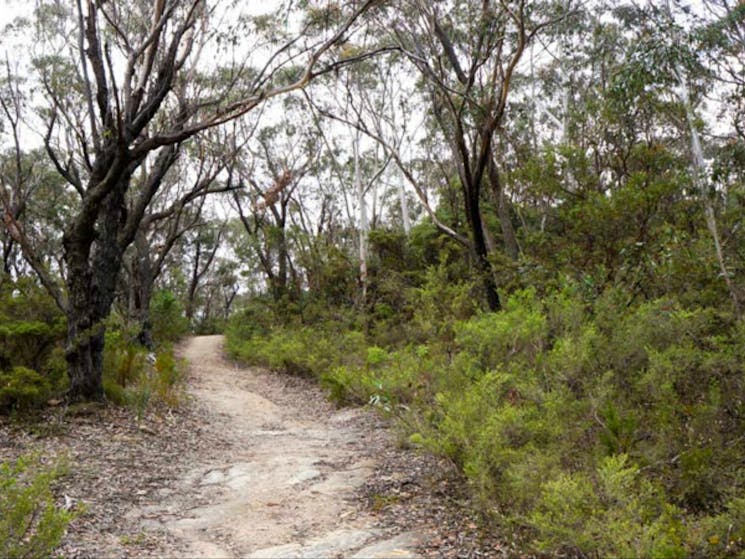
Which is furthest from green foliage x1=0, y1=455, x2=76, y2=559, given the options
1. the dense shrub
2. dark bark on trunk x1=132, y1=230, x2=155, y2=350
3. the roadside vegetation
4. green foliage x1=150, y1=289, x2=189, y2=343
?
green foliage x1=150, y1=289, x2=189, y2=343

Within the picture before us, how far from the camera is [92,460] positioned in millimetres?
5941

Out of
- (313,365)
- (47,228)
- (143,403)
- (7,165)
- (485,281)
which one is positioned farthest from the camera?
(47,228)

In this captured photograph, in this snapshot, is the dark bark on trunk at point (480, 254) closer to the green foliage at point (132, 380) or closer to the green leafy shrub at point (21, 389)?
the green foliage at point (132, 380)

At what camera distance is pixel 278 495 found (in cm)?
517

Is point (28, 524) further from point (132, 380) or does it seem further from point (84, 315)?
point (132, 380)

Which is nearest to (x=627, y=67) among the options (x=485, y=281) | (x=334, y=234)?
(x=485, y=281)

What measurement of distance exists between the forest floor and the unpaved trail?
0.05 ft

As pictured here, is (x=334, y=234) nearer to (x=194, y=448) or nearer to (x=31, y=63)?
(x=31, y=63)

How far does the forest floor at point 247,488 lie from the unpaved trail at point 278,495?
1cm

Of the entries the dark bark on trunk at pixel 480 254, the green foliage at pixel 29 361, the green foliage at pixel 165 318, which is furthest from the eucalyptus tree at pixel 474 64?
the green foliage at pixel 165 318

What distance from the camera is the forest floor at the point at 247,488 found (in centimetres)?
404

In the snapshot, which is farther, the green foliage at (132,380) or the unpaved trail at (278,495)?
the green foliage at (132,380)

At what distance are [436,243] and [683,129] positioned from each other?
6518 mm

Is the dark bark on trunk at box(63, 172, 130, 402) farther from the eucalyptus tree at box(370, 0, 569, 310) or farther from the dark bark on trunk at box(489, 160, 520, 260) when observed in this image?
the dark bark on trunk at box(489, 160, 520, 260)
